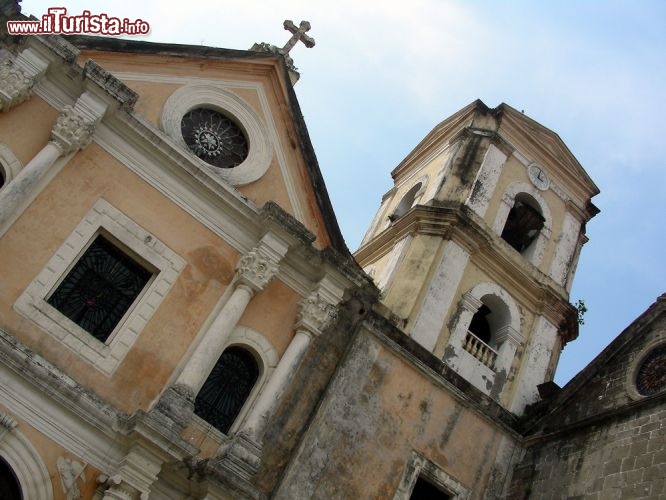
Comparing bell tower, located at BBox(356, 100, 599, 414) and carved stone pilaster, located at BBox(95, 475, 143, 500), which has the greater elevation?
→ bell tower, located at BBox(356, 100, 599, 414)

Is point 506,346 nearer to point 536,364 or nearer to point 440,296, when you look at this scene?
point 536,364

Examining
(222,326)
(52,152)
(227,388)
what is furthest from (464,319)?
(52,152)

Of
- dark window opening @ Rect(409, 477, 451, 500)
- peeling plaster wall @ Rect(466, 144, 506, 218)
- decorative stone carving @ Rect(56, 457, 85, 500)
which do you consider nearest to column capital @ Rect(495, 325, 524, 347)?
peeling plaster wall @ Rect(466, 144, 506, 218)

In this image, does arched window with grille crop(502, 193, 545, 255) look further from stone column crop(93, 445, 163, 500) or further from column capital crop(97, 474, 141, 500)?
column capital crop(97, 474, 141, 500)

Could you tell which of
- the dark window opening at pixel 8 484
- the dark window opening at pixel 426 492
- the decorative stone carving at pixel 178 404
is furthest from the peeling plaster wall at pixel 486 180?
the dark window opening at pixel 8 484

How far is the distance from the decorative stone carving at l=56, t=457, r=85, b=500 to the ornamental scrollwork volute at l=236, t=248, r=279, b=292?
10.3 feet

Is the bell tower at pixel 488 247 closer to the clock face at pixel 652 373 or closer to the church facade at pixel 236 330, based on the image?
the church facade at pixel 236 330

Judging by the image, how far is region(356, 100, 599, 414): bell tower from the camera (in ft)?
39.8

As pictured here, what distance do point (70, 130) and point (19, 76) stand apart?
0.90m

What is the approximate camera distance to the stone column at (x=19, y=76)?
8.94 metres

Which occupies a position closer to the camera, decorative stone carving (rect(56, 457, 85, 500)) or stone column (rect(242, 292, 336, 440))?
decorative stone carving (rect(56, 457, 85, 500))

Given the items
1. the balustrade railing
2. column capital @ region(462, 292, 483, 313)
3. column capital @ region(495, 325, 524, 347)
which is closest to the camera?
the balustrade railing

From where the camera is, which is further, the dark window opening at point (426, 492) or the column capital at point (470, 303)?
the column capital at point (470, 303)

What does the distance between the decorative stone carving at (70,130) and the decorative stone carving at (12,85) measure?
52 centimetres
